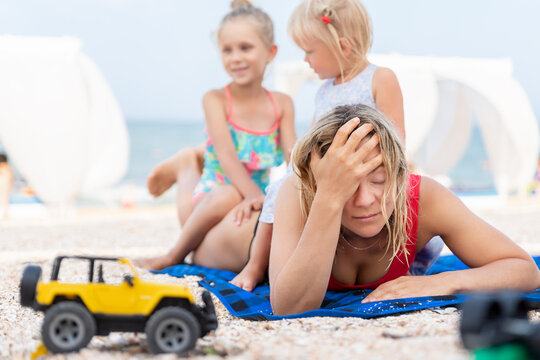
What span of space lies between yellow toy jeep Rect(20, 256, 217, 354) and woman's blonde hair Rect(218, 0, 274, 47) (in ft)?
9.75

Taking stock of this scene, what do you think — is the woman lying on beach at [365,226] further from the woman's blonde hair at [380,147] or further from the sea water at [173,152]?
the sea water at [173,152]

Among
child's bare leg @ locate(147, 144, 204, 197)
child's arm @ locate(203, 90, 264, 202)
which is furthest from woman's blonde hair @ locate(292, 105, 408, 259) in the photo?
child's bare leg @ locate(147, 144, 204, 197)

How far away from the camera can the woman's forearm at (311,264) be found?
2160mm

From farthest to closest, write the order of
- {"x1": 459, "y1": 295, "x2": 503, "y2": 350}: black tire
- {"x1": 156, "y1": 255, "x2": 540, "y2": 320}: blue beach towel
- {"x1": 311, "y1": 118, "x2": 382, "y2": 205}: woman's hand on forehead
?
{"x1": 156, "y1": 255, "x2": 540, "y2": 320}: blue beach towel, {"x1": 311, "y1": 118, "x2": 382, "y2": 205}: woman's hand on forehead, {"x1": 459, "y1": 295, "x2": 503, "y2": 350}: black tire

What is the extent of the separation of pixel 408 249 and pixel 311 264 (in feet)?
2.11

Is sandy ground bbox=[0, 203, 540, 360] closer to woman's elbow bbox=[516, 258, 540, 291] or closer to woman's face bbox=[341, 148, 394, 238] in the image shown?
woman's elbow bbox=[516, 258, 540, 291]

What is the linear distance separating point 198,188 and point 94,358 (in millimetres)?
3077

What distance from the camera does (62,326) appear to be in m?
1.49

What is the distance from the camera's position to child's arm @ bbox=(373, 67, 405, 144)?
332cm

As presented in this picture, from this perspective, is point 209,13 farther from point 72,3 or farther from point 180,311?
point 180,311

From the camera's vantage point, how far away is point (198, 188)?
450cm

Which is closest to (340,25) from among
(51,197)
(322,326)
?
(322,326)

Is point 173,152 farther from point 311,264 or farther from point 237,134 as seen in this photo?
point 311,264

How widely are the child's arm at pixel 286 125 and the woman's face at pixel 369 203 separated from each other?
2.02 meters
